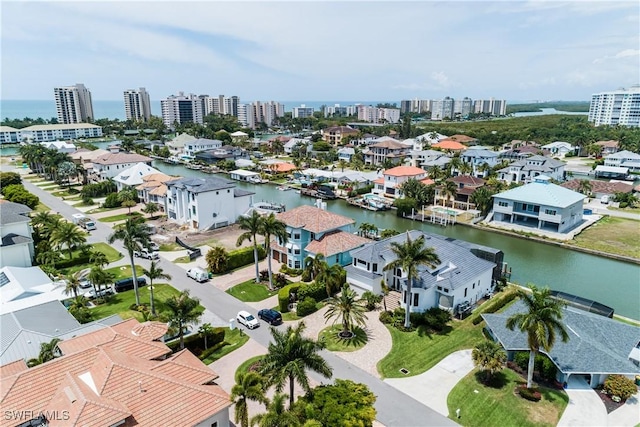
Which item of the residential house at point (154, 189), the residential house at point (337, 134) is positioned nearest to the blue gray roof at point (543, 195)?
the residential house at point (154, 189)

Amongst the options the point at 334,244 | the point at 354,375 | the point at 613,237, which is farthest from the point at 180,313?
the point at 613,237

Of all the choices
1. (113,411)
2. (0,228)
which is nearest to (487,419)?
(113,411)

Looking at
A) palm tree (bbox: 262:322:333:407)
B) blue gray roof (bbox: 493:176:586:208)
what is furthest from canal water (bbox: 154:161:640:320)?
palm tree (bbox: 262:322:333:407)

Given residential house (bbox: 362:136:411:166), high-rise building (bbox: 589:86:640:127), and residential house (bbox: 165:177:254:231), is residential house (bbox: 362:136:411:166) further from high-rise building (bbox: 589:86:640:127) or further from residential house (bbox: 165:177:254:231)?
high-rise building (bbox: 589:86:640:127)

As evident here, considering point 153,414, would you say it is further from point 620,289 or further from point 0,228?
point 620,289

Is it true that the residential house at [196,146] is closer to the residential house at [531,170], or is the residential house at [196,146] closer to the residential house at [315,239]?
the residential house at [531,170]

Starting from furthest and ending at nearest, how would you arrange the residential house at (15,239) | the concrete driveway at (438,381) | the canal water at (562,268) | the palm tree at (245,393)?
the residential house at (15,239) → the canal water at (562,268) → the concrete driveway at (438,381) → the palm tree at (245,393)
